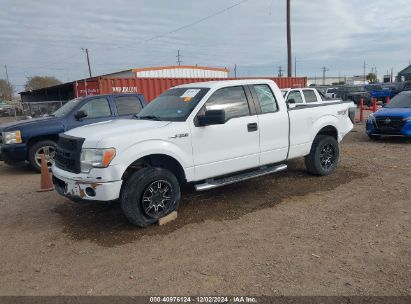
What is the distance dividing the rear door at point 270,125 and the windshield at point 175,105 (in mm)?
948

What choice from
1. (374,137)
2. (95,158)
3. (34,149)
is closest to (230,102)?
(95,158)

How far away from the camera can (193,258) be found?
3928mm

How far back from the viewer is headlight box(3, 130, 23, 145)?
8.16 metres

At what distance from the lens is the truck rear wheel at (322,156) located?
22.2 feet

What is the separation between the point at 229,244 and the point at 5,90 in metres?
85.8

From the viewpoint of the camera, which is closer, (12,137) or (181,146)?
(181,146)

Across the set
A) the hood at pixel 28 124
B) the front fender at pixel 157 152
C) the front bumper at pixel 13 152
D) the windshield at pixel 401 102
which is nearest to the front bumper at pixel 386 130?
the windshield at pixel 401 102

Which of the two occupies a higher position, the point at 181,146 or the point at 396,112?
the point at 181,146

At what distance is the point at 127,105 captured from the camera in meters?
9.20

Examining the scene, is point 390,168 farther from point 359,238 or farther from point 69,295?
point 69,295

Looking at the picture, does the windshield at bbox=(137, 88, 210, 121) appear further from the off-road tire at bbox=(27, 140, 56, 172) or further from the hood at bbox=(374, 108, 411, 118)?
the hood at bbox=(374, 108, 411, 118)

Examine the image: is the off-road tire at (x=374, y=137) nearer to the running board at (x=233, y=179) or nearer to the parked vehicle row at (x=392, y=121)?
the parked vehicle row at (x=392, y=121)

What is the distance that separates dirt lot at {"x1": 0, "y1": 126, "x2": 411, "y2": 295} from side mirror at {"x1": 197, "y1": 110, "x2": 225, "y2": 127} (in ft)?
4.29

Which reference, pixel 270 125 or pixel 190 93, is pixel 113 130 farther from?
pixel 270 125
